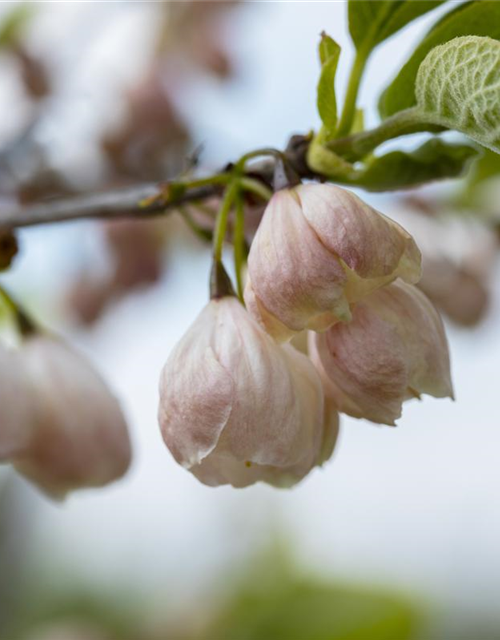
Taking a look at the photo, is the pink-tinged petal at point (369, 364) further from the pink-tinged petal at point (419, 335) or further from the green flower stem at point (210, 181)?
the green flower stem at point (210, 181)

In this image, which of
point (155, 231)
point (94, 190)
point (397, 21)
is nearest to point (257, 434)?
point (397, 21)

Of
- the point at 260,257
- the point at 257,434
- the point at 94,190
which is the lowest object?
the point at 94,190

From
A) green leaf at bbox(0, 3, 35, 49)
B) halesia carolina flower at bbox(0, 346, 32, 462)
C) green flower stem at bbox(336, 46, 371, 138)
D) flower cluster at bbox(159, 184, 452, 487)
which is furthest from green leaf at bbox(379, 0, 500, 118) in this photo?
green leaf at bbox(0, 3, 35, 49)

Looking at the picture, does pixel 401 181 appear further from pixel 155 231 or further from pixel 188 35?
pixel 188 35

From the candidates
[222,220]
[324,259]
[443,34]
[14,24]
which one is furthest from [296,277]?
[14,24]

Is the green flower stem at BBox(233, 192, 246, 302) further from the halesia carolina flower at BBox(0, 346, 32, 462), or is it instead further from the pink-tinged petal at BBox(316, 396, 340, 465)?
the halesia carolina flower at BBox(0, 346, 32, 462)

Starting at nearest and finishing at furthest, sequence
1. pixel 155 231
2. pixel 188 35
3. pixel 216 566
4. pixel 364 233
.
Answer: pixel 364 233
pixel 155 231
pixel 188 35
pixel 216 566
